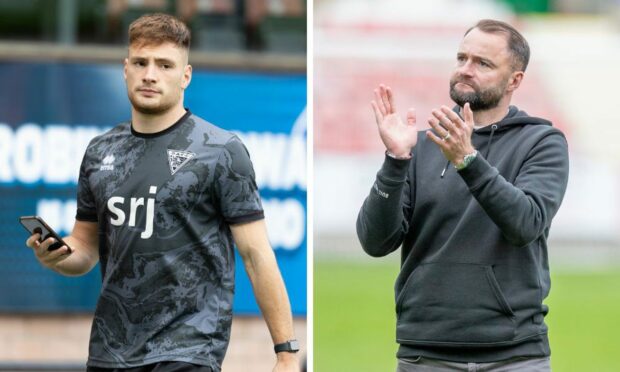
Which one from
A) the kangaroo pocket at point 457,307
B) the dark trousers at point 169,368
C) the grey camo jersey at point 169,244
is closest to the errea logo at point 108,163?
the grey camo jersey at point 169,244

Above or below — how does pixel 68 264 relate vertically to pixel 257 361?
above

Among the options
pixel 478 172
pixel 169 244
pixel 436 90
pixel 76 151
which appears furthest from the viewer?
pixel 436 90

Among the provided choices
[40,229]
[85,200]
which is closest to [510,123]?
[85,200]

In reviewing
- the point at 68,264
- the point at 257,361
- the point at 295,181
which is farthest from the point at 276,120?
the point at 68,264

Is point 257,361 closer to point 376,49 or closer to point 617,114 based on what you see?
point 376,49

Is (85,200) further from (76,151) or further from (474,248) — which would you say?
(76,151)

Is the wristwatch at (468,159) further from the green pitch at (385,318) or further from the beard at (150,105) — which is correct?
the green pitch at (385,318)

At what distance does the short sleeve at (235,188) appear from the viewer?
196 inches

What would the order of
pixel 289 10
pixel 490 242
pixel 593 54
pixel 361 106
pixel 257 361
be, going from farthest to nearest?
pixel 593 54
pixel 361 106
pixel 289 10
pixel 257 361
pixel 490 242

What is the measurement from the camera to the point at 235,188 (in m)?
4.99

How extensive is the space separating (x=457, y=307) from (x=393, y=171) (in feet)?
1.74

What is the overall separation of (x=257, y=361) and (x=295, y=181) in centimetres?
169

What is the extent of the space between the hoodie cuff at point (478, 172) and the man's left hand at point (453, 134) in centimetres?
4

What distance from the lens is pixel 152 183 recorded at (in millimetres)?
4961
